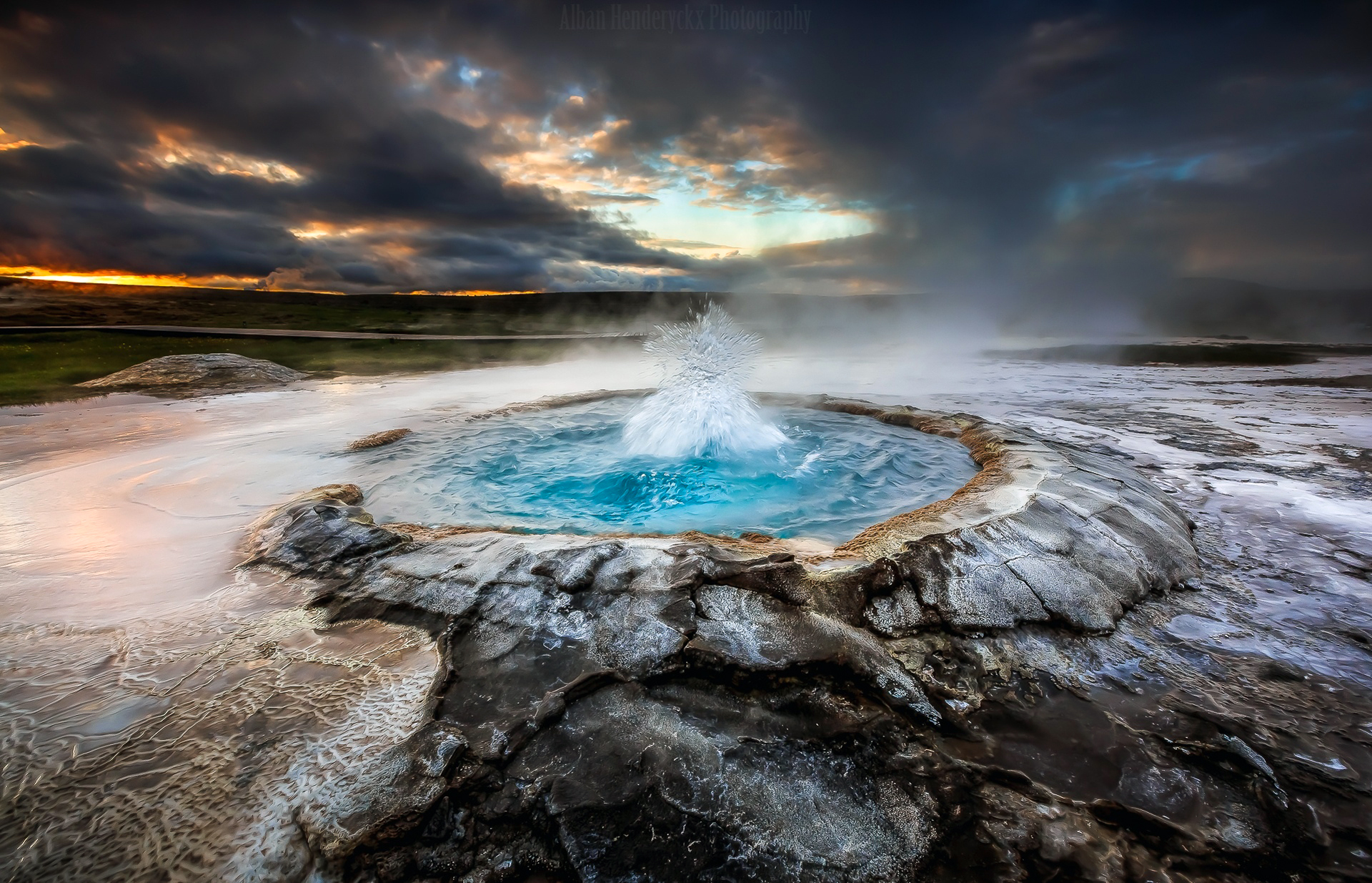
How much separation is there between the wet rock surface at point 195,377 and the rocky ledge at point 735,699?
393 inches

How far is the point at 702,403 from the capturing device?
675cm

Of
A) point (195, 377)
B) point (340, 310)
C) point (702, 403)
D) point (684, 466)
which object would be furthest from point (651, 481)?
point (340, 310)

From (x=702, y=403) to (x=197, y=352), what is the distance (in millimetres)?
20760

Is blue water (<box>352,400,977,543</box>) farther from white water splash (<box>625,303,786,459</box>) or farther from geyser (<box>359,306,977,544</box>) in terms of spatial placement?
white water splash (<box>625,303,786,459</box>)

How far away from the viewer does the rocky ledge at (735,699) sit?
1.64 metres

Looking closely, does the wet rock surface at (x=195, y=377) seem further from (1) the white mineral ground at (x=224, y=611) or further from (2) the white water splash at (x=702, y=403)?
(2) the white water splash at (x=702, y=403)

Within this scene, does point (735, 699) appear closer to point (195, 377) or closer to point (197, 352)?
point (195, 377)

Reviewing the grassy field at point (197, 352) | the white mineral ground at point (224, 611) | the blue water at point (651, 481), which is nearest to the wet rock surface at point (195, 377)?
the grassy field at point (197, 352)

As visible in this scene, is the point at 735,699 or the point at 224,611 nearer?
the point at 735,699

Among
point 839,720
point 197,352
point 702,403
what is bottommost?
point 197,352

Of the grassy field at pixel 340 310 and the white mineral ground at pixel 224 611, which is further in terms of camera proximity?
the grassy field at pixel 340 310

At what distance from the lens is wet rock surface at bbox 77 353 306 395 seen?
1045 centimetres

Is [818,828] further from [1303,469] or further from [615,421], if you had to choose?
[1303,469]

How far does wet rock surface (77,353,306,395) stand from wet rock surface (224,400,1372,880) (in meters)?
10.5
